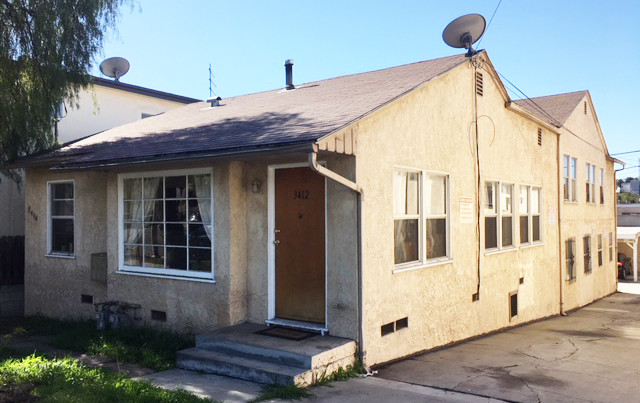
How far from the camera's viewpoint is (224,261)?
25.8ft

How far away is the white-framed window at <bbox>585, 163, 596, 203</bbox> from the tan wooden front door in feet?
44.8

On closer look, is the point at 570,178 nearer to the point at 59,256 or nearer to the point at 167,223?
the point at 167,223

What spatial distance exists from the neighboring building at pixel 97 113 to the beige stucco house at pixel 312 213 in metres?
1.77

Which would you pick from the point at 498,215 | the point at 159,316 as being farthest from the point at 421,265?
the point at 159,316

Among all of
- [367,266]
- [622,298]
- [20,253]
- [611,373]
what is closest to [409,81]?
[367,266]

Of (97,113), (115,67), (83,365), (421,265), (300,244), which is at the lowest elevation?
(83,365)

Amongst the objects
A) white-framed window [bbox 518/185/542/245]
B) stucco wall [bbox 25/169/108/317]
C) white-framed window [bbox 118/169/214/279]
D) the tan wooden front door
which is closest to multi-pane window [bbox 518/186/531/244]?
white-framed window [bbox 518/185/542/245]

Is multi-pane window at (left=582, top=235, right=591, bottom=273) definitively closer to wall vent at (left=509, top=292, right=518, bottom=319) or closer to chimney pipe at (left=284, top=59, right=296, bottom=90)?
wall vent at (left=509, top=292, right=518, bottom=319)

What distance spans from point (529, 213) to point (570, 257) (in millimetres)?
3949

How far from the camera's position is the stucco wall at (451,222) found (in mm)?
7488

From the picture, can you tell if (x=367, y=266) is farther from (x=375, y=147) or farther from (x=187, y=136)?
(x=187, y=136)

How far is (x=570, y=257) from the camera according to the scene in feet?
52.7

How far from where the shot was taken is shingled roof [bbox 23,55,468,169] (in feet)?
23.4

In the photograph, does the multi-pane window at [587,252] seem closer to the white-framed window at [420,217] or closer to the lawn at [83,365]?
the white-framed window at [420,217]
